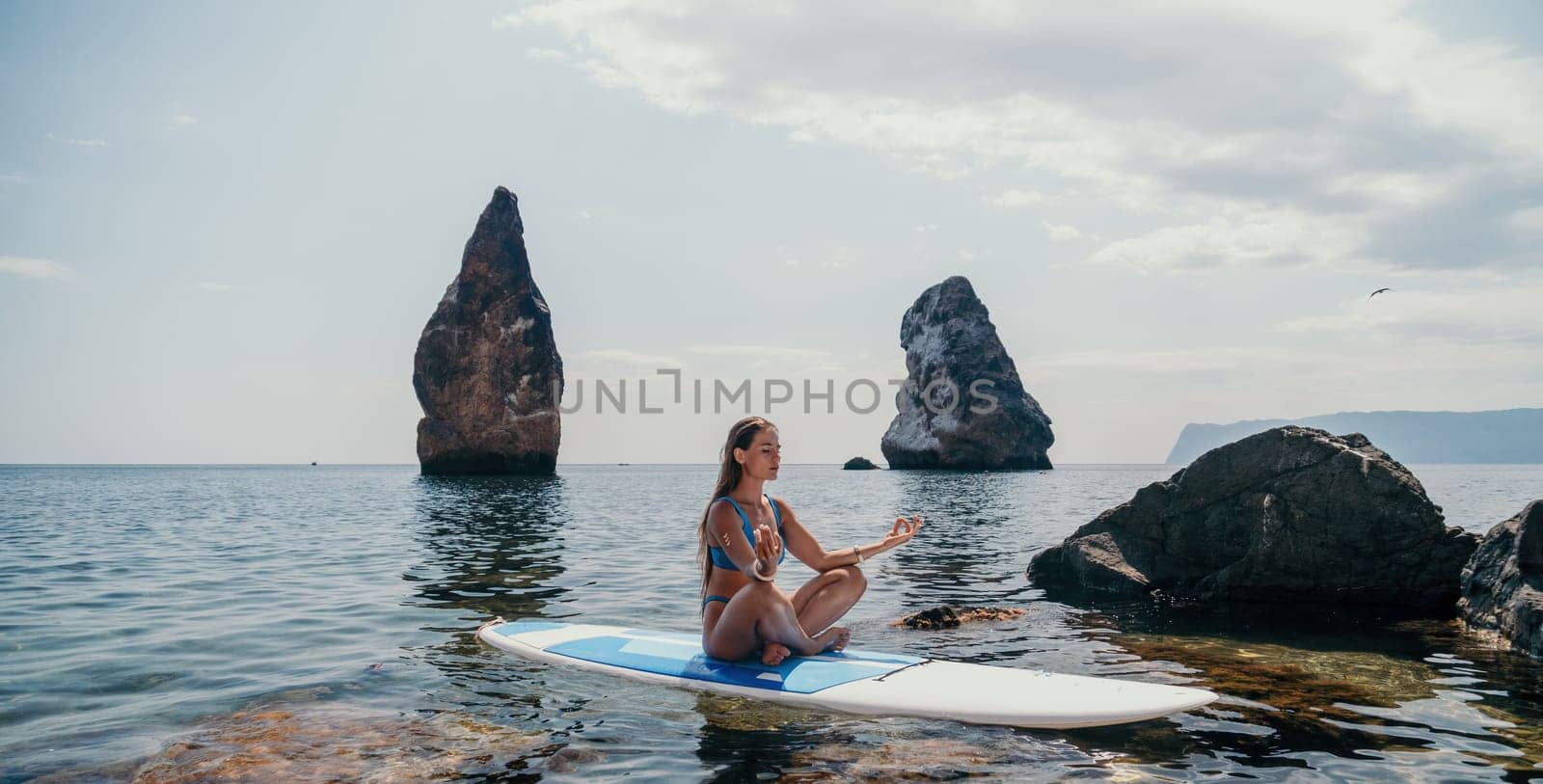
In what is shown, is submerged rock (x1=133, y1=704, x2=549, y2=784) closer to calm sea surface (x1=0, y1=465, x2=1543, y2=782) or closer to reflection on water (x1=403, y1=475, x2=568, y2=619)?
calm sea surface (x1=0, y1=465, x2=1543, y2=782)

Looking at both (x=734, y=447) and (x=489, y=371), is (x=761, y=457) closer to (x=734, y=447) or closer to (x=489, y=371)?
(x=734, y=447)

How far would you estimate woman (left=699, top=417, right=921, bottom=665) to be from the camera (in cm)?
667

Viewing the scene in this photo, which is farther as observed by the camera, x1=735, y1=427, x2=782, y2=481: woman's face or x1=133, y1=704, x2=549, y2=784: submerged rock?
x1=735, y1=427, x2=782, y2=481: woman's face

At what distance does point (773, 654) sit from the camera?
6992mm

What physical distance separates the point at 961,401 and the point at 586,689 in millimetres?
82977

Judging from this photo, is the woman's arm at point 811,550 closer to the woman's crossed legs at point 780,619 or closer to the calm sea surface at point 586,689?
the woman's crossed legs at point 780,619

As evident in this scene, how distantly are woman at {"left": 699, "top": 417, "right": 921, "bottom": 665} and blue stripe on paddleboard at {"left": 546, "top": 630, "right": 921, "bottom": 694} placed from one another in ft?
0.43

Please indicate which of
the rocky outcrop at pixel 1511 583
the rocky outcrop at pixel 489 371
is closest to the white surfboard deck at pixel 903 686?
the rocky outcrop at pixel 1511 583

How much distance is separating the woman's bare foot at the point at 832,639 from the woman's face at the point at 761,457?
1547 mm

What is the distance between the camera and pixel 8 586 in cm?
1294

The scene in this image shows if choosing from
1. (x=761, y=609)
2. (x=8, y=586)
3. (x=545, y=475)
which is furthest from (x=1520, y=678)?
(x=545, y=475)

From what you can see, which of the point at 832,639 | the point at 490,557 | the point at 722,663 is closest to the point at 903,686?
the point at 832,639

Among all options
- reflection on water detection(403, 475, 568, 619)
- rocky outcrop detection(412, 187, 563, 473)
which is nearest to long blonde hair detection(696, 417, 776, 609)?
reflection on water detection(403, 475, 568, 619)

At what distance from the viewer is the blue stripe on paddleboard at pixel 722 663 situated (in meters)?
6.72
